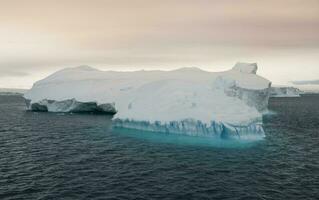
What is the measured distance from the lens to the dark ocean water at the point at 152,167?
75.7 ft

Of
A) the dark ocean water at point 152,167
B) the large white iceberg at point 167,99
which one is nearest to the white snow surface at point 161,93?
the large white iceberg at point 167,99

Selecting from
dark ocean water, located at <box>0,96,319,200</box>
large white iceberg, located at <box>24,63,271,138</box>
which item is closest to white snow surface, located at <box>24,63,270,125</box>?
large white iceberg, located at <box>24,63,271,138</box>

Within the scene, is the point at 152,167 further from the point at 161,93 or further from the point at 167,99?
the point at 161,93

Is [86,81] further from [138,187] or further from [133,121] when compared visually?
[138,187]

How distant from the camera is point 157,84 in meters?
55.3

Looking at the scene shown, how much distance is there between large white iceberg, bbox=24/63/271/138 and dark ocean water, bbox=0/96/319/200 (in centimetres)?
243

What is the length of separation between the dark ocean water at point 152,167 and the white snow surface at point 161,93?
3480 mm

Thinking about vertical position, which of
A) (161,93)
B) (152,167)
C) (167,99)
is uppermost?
(161,93)

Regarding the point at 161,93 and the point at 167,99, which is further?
the point at 161,93

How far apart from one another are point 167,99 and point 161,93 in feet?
9.04

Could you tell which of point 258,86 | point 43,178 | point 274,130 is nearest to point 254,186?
point 43,178

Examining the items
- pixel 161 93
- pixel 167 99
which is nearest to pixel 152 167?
pixel 167 99

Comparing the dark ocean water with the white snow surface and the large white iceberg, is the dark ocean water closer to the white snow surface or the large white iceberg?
the large white iceberg

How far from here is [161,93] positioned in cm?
4988
